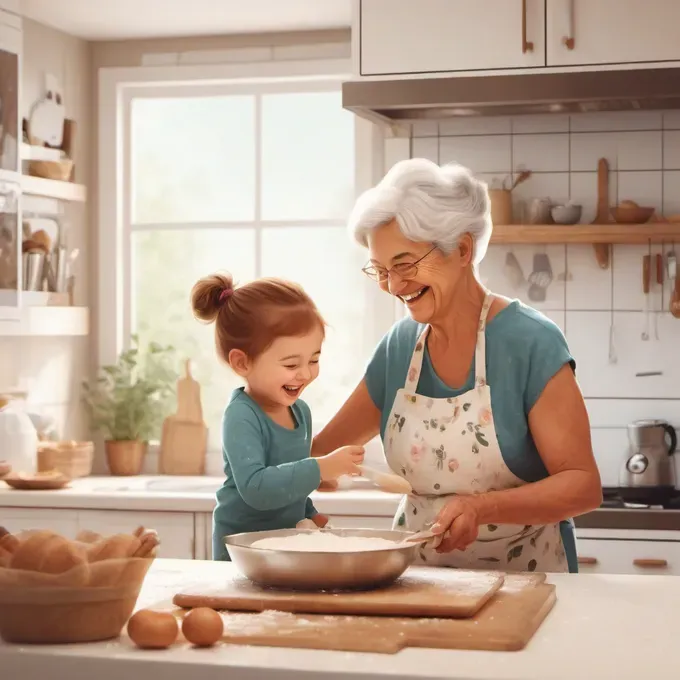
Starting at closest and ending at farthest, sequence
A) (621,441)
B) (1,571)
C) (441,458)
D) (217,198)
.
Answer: (1,571) → (441,458) → (621,441) → (217,198)

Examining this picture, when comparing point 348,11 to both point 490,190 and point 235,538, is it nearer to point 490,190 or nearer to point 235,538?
point 490,190

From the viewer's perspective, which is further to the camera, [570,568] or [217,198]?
[217,198]

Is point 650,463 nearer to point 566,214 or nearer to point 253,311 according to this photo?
point 566,214

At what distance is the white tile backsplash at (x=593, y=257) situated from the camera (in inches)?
139

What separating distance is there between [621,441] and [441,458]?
1552 mm

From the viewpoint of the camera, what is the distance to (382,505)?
315cm

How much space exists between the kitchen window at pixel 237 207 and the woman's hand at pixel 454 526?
2.06 m

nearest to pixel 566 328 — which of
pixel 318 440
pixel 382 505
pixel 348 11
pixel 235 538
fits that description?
pixel 382 505

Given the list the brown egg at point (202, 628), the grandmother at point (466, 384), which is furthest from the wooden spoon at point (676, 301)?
the brown egg at point (202, 628)

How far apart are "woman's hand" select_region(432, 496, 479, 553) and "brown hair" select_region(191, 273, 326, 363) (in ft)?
1.33

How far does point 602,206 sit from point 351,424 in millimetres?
1562

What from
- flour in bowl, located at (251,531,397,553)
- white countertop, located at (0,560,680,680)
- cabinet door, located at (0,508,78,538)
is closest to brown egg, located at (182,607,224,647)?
white countertop, located at (0,560,680,680)

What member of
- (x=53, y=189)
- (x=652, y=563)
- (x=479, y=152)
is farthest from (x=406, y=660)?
(x=53, y=189)

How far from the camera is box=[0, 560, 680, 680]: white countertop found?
48.5 inches
